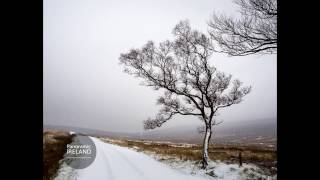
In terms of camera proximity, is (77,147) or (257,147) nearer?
(77,147)

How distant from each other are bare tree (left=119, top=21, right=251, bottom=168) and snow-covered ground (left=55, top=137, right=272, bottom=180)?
34 cm

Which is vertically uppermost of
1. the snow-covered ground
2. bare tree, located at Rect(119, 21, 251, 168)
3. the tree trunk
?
bare tree, located at Rect(119, 21, 251, 168)

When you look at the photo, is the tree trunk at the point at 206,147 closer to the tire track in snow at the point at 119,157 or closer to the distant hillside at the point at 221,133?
the distant hillside at the point at 221,133

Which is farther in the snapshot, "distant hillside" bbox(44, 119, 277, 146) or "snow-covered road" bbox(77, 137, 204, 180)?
"distant hillside" bbox(44, 119, 277, 146)

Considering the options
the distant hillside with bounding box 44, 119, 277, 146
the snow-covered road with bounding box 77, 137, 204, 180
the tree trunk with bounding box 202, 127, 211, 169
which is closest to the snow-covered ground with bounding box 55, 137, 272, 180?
the snow-covered road with bounding box 77, 137, 204, 180

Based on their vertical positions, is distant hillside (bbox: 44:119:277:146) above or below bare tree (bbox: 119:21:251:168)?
below

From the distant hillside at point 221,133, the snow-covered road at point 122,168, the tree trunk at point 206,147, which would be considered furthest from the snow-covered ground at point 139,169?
the distant hillside at point 221,133

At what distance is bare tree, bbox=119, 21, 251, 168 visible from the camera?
7766mm

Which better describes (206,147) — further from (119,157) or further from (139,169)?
(119,157)

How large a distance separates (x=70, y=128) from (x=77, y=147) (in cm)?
44

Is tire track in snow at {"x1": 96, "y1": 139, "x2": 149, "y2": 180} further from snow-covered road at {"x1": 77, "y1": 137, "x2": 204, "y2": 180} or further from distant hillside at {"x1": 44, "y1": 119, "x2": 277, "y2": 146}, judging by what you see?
distant hillside at {"x1": 44, "y1": 119, "x2": 277, "y2": 146}
